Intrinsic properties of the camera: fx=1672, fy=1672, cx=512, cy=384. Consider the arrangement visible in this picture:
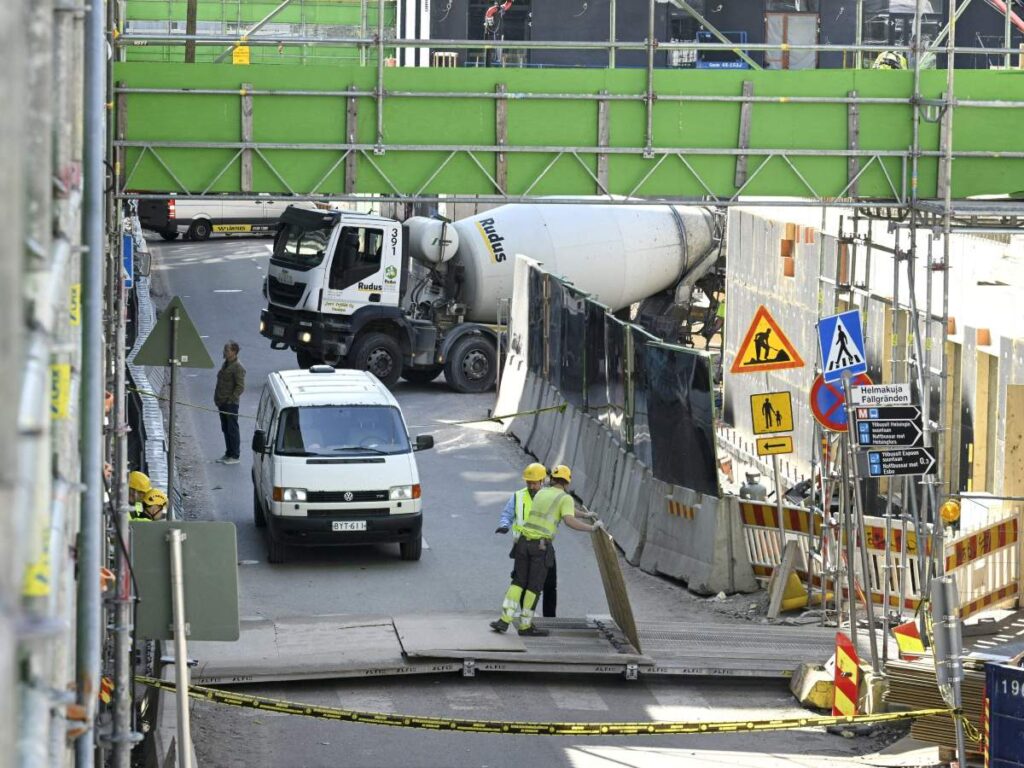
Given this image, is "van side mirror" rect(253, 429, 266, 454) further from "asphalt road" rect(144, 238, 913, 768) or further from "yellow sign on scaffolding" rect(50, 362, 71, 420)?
"yellow sign on scaffolding" rect(50, 362, 71, 420)

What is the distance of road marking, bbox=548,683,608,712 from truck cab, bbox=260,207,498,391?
50.3 ft

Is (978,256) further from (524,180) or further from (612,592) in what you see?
(612,592)

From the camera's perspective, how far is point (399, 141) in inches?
639

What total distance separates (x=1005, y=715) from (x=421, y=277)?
2158 centimetres

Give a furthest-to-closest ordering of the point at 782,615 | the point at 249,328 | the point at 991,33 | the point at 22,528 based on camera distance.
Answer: the point at 991,33 → the point at 249,328 → the point at 782,615 → the point at 22,528

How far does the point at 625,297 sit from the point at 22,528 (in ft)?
97.5

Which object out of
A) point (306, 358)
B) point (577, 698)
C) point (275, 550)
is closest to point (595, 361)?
point (275, 550)

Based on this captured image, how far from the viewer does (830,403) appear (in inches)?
557

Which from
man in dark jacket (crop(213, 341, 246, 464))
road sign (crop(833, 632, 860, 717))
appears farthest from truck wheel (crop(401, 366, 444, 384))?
road sign (crop(833, 632, 860, 717))

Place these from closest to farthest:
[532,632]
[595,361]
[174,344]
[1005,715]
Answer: [1005,715] → [532,632] → [174,344] → [595,361]

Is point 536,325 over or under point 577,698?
over

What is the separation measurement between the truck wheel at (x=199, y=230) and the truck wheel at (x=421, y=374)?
2276 centimetres

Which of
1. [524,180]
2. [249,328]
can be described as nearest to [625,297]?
[249,328]

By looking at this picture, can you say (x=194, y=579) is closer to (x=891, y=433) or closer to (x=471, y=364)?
(x=891, y=433)
